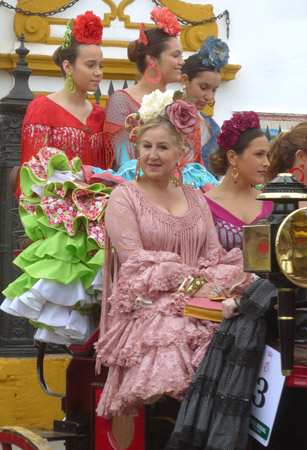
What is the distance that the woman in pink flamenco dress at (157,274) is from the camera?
12.5 feet

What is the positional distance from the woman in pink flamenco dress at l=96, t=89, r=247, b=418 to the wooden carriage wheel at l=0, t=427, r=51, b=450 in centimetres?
56

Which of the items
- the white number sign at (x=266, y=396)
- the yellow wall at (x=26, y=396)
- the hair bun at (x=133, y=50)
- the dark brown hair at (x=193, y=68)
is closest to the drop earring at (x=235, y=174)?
the hair bun at (x=133, y=50)

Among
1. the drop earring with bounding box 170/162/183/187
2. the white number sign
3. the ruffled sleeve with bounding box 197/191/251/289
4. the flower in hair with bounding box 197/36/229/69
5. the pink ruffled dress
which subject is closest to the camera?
the white number sign

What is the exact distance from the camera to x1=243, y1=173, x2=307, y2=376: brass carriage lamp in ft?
9.96

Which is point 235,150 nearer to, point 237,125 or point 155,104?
point 237,125

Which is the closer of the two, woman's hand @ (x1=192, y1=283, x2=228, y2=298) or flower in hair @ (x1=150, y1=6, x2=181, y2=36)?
woman's hand @ (x1=192, y1=283, x2=228, y2=298)

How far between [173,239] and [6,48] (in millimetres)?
7111

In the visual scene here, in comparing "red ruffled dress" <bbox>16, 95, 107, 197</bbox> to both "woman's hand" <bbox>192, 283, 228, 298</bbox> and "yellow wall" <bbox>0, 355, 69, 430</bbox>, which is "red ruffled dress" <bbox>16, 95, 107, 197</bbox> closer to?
"woman's hand" <bbox>192, 283, 228, 298</bbox>

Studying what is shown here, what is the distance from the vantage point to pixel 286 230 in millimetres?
3051

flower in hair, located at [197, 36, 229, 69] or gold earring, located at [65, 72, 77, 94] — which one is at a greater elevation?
flower in hair, located at [197, 36, 229, 69]

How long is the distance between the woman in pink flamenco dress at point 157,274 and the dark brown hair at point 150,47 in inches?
51.1

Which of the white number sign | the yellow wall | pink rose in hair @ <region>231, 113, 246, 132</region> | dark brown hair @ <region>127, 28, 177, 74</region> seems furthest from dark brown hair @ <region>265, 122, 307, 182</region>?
the yellow wall

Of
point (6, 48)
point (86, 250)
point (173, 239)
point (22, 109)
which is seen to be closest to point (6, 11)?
point (6, 48)

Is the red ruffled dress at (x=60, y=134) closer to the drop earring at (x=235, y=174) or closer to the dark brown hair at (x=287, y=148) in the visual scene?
the drop earring at (x=235, y=174)
